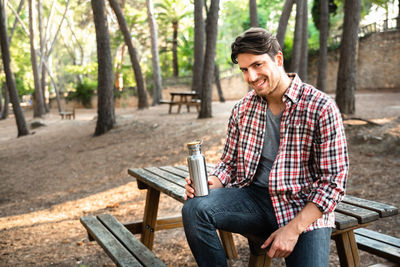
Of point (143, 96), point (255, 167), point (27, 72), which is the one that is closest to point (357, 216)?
point (255, 167)

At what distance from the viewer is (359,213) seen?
7.97 feet

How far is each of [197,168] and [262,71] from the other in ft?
2.27

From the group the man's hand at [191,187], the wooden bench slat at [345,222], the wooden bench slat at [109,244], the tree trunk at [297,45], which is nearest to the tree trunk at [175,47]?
the tree trunk at [297,45]

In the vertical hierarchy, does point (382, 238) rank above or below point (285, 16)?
below

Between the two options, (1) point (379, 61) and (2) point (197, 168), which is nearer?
(2) point (197, 168)

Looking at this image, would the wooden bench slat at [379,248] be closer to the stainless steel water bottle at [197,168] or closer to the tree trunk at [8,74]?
the stainless steel water bottle at [197,168]

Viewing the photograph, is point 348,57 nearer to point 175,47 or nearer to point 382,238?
point 382,238

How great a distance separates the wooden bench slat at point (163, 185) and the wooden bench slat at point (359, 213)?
1.11 meters

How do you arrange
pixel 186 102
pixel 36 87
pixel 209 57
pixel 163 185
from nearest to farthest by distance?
pixel 163 185
pixel 209 57
pixel 186 102
pixel 36 87

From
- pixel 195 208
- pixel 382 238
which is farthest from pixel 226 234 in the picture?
pixel 195 208

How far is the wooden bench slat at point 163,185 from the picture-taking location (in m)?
3.07

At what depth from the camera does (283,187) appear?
89.5 inches

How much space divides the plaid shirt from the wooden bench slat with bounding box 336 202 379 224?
0.22 m

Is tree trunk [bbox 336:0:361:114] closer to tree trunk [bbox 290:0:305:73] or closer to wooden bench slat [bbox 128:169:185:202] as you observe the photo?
tree trunk [bbox 290:0:305:73]
